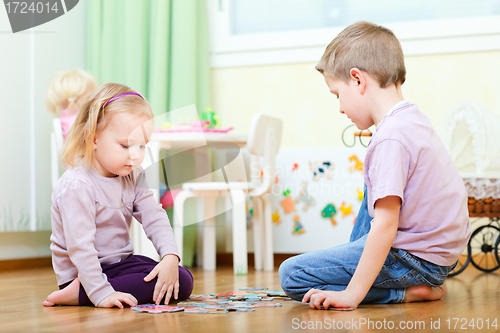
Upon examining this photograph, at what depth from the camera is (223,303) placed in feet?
3.56

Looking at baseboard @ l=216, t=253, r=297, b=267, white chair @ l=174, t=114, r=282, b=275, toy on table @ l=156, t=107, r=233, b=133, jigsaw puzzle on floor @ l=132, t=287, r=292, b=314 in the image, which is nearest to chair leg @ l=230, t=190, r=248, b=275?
white chair @ l=174, t=114, r=282, b=275

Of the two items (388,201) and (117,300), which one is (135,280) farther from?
(388,201)

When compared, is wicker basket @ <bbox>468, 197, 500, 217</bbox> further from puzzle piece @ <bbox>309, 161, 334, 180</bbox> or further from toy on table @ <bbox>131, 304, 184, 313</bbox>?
toy on table @ <bbox>131, 304, 184, 313</bbox>

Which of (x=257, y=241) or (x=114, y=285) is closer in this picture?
(x=114, y=285)

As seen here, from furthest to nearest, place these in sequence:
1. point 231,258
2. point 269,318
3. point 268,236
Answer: point 231,258
point 268,236
point 269,318

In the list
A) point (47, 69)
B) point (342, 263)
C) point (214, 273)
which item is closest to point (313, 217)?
point (214, 273)

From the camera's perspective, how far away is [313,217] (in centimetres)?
Result: 230

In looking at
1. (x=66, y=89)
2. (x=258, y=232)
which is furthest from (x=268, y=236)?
(x=66, y=89)

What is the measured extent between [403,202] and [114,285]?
61 cm

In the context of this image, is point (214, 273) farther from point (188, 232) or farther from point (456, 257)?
point (456, 257)

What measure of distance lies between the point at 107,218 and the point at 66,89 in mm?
1338

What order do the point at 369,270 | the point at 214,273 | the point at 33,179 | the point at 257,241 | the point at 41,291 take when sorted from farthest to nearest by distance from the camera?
the point at 33,179, the point at 257,241, the point at 214,273, the point at 41,291, the point at 369,270

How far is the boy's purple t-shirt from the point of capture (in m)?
1.01

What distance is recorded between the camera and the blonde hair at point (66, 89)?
2.30 m
